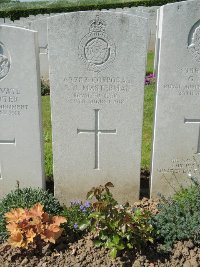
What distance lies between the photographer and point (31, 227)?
3180 mm

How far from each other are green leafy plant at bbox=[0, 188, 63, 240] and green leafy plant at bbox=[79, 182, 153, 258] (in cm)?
61

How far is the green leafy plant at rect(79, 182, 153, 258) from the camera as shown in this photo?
3.05 metres

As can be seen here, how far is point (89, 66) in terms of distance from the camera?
11.7 ft

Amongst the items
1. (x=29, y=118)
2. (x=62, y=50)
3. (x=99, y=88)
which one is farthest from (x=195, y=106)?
(x=29, y=118)

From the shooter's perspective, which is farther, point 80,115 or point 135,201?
point 135,201

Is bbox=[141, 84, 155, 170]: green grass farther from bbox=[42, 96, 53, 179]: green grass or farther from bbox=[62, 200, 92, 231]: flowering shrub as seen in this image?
bbox=[62, 200, 92, 231]: flowering shrub

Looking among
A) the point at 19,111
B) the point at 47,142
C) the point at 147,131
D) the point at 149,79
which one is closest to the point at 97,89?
the point at 19,111

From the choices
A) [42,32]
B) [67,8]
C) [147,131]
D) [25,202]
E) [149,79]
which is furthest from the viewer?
[67,8]

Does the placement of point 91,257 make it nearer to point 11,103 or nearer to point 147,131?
point 11,103

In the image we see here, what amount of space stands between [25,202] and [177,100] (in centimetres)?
191

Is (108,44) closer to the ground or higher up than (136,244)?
higher up

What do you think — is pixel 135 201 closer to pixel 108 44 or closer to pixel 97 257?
pixel 97 257

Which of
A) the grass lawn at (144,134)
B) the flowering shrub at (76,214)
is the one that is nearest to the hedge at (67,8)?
the grass lawn at (144,134)

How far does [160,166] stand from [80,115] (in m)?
1.10
